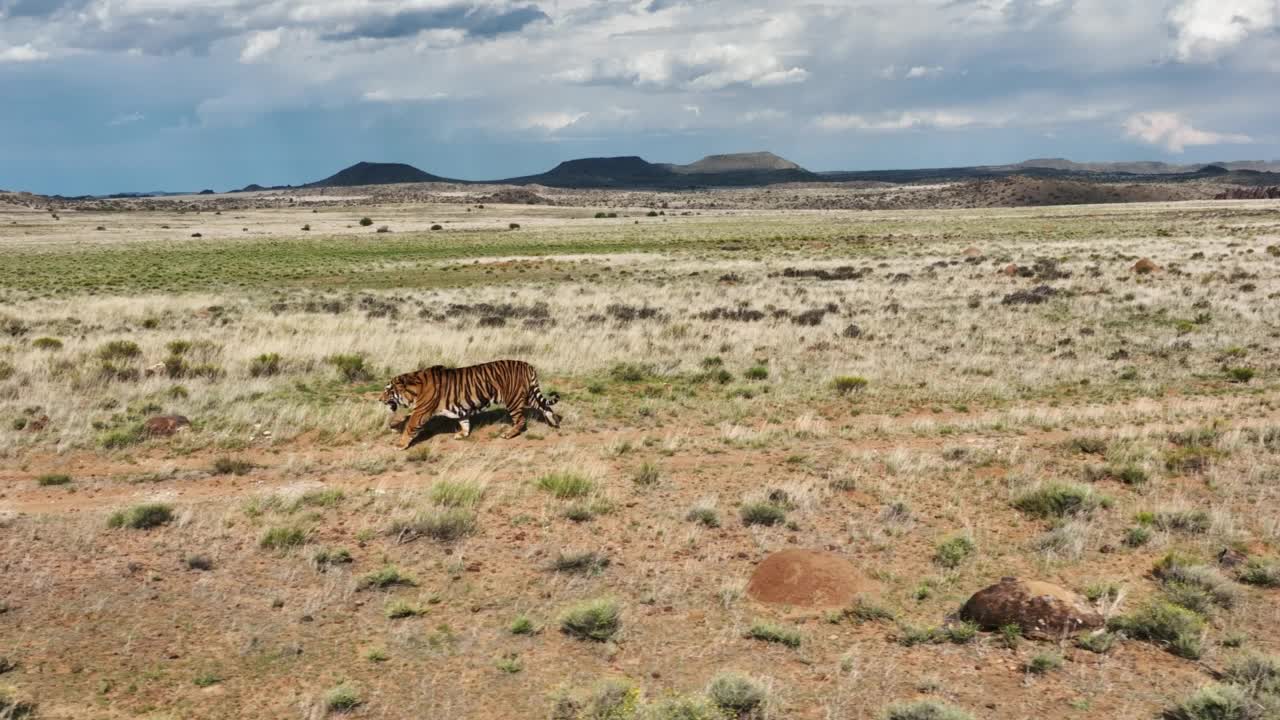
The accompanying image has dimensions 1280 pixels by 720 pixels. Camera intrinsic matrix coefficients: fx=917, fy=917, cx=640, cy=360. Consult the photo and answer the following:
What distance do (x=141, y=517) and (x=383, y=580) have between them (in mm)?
3355

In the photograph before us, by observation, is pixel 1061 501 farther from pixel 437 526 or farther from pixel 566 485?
pixel 437 526

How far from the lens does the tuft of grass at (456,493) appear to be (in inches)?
438

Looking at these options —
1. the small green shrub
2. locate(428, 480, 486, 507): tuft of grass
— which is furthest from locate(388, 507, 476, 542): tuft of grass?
the small green shrub

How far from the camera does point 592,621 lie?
8.27 metres

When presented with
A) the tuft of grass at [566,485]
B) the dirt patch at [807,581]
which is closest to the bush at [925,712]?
the dirt patch at [807,581]

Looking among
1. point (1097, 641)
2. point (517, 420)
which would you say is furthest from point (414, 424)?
point (1097, 641)

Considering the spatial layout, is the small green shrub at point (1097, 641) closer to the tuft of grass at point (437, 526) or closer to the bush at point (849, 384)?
the tuft of grass at point (437, 526)

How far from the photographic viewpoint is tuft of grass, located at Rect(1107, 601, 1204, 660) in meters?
7.59

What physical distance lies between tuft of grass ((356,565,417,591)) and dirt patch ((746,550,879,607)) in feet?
11.4

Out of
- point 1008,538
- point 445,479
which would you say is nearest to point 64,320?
point 445,479

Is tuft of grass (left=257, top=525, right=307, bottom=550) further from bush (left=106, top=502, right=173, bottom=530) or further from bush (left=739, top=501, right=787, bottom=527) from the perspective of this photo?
bush (left=739, top=501, right=787, bottom=527)

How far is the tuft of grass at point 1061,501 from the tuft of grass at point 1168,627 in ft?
8.67

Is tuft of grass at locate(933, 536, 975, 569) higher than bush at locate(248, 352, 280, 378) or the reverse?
the reverse

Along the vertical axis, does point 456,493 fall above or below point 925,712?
above
